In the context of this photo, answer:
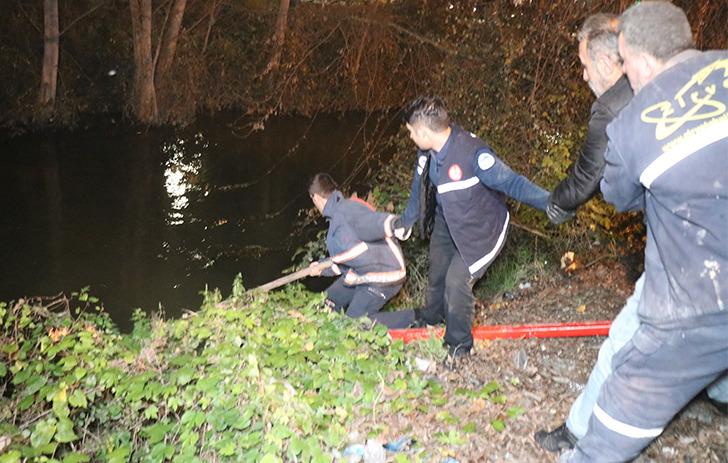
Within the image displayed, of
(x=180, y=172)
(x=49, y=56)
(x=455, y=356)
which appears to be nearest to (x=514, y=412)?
(x=455, y=356)

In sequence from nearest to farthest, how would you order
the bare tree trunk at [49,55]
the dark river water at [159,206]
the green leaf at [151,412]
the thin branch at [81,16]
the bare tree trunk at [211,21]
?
the green leaf at [151,412] < the dark river water at [159,206] < the bare tree trunk at [49,55] < the thin branch at [81,16] < the bare tree trunk at [211,21]

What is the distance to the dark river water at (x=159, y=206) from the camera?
336 inches

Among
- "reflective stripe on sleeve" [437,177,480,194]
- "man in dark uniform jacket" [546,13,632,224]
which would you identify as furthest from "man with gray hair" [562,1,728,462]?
"reflective stripe on sleeve" [437,177,480,194]

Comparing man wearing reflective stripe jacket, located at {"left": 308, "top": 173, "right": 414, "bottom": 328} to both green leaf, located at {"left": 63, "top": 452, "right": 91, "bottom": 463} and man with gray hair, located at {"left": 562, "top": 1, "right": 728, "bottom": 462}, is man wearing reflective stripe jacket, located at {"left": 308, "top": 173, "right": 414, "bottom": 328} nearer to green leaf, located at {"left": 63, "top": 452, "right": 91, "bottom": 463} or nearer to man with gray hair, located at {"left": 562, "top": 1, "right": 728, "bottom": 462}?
green leaf, located at {"left": 63, "top": 452, "right": 91, "bottom": 463}

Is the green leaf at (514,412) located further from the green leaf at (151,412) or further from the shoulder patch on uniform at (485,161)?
the green leaf at (151,412)

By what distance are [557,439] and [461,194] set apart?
56.6 inches

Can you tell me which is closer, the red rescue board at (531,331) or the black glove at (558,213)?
the black glove at (558,213)

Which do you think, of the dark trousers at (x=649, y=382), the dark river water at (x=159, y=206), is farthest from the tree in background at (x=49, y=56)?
the dark trousers at (x=649, y=382)

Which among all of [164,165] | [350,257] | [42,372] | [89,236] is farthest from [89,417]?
[164,165]

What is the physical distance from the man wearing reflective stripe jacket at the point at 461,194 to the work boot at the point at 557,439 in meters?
0.97

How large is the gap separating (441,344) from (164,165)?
10.5m

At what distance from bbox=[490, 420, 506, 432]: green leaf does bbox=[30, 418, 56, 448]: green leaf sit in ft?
7.04

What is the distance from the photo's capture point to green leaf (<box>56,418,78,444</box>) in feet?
10.5

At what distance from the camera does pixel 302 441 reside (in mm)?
3094
